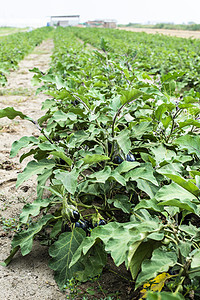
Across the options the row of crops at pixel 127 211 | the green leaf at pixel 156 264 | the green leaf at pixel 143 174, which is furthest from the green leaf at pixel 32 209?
the green leaf at pixel 156 264

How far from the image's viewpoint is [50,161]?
1747 millimetres

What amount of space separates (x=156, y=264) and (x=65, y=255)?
597mm

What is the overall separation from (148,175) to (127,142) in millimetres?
245

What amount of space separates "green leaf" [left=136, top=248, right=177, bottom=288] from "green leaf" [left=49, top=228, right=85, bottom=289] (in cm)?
50

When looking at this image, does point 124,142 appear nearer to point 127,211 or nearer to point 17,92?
point 127,211

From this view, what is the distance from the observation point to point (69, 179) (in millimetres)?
1364

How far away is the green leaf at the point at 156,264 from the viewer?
1.03 m

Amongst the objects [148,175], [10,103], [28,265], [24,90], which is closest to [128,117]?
[148,175]

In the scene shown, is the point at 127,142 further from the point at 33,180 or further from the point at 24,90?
the point at 24,90

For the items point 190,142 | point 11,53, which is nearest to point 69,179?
point 190,142

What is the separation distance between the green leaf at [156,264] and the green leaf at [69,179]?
0.46 meters

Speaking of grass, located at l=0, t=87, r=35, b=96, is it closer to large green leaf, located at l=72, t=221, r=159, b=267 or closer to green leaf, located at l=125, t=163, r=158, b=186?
green leaf, located at l=125, t=163, r=158, b=186

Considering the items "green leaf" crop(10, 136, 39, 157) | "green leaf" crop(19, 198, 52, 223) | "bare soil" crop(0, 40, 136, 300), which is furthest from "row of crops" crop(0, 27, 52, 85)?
"green leaf" crop(19, 198, 52, 223)

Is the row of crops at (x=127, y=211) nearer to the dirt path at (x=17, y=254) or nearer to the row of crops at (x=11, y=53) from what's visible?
the dirt path at (x=17, y=254)
